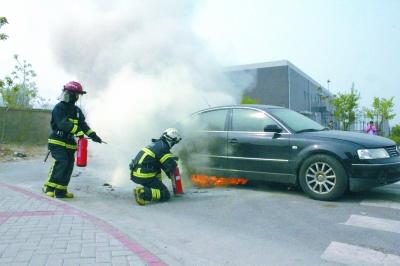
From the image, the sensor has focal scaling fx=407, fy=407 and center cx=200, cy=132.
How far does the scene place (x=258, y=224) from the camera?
5.22 m

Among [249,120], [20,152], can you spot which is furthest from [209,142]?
[20,152]

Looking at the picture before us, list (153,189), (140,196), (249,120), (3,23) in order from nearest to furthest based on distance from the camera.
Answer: (140,196) < (153,189) < (249,120) < (3,23)

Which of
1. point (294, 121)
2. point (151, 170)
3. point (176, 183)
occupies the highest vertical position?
point (294, 121)

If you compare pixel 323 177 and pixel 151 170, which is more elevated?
pixel 151 170

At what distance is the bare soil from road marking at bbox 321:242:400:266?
1175cm

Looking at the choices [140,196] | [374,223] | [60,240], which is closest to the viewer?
[60,240]

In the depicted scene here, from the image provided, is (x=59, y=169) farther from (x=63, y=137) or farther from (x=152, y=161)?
(x=152, y=161)

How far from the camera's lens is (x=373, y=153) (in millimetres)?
5977

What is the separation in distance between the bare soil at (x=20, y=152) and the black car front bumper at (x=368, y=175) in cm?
1111

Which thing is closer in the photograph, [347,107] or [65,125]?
[65,125]

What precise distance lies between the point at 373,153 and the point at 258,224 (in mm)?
2134

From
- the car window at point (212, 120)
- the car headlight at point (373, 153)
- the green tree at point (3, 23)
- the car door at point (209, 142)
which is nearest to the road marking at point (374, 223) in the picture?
the car headlight at point (373, 153)

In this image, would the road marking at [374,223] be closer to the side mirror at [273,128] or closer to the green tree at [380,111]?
the side mirror at [273,128]

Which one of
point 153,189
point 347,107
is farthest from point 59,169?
point 347,107
